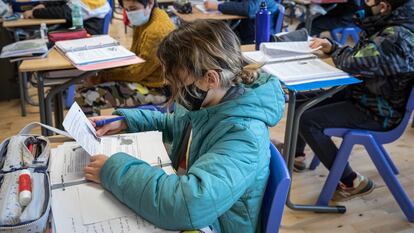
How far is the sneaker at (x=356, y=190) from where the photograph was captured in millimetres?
2324

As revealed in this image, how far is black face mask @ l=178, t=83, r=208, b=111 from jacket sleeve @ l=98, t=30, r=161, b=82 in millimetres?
1037

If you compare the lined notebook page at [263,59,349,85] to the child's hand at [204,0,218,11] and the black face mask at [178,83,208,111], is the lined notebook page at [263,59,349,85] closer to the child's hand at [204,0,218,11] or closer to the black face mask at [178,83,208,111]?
the black face mask at [178,83,208,111]

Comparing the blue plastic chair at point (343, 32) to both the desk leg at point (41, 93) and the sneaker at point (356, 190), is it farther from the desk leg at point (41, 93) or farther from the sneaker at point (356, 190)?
the desk leg at point (41, 93)

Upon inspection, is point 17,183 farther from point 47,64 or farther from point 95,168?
point 47,64

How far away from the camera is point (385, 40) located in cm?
186

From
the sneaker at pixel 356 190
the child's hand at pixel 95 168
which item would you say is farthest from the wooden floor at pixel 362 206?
the child's hand at pixel 95 168

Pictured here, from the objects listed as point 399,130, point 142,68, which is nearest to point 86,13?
point 142,68

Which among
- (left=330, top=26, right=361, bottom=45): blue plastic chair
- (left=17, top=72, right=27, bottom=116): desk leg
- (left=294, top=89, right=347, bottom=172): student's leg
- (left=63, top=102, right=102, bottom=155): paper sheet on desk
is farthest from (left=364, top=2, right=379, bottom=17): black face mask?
(left=17, top=72, right=27, bottom=116): desk leg

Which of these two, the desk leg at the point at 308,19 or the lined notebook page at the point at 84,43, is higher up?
the lined notebook page at the point at 84,43

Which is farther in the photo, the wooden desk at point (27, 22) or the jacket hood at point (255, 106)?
the wooden desk at point (27, 22)

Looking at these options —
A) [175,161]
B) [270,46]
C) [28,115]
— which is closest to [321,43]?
[270,46]

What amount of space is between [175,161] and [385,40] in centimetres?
109

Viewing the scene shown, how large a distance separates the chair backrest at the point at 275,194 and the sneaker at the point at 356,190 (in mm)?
1355

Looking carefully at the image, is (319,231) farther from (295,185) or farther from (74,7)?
(74,7)
